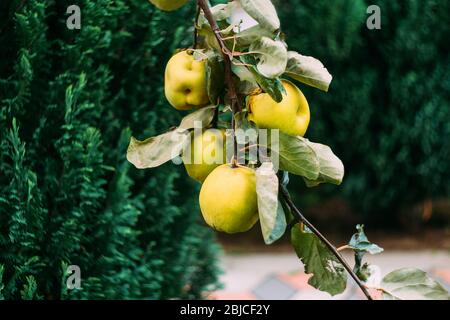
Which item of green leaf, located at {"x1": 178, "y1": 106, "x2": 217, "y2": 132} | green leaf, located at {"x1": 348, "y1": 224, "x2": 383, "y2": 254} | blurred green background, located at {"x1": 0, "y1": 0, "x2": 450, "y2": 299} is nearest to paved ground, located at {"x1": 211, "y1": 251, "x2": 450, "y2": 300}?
blurred green background, located at {"x1": 0, "y1": 0, "x2": 450, "y2": 299}

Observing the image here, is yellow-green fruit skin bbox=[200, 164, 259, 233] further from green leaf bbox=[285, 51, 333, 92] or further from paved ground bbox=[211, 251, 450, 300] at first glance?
paved ground bbox=[211, 251, 450, 300]

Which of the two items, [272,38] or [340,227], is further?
[340,227]

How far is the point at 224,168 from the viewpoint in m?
0.84

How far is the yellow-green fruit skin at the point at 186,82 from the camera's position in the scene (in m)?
0.94

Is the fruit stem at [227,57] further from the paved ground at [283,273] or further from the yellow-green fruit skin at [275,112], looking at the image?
the paved ground at [283,273]

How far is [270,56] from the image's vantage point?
0.85m

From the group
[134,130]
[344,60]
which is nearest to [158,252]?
[134,130]

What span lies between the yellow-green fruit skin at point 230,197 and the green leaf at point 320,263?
0.36 ft

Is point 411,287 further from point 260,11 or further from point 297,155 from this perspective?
point 260,11

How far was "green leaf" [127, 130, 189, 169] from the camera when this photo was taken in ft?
2.96

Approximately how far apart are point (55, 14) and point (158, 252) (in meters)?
0.77

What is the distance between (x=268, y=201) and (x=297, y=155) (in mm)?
101

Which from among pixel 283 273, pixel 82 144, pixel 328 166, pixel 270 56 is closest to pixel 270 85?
pixel 270 56
